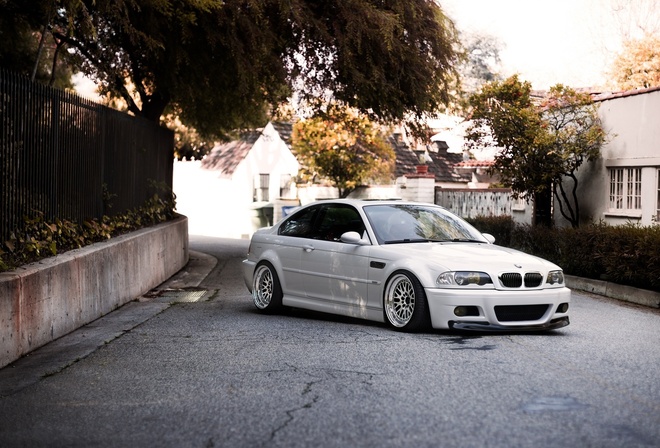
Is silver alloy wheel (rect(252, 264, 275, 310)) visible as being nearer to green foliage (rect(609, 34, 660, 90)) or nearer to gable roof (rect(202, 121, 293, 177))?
green foliage (rect(609, 34, 660, 90))

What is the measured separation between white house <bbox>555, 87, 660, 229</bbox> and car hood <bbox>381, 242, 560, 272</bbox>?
378 inches

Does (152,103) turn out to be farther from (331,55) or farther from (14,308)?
(14,308)

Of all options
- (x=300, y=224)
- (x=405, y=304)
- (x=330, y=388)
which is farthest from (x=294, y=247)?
(x=330, y=388)

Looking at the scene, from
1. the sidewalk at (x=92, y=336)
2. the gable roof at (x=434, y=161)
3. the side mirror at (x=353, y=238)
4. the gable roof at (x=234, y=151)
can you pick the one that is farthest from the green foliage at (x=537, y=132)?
the gable roof at (x=234, y=151)

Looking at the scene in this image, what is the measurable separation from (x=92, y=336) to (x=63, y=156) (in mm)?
3040

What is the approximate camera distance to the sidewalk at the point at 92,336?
8367 mm

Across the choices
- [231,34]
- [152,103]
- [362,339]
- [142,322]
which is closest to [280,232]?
[142,322]

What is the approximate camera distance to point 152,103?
2302 cm

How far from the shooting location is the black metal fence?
10.6 meters

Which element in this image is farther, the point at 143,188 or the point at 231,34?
the point at 143,188

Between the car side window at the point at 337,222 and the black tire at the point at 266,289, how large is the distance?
35.3 inches

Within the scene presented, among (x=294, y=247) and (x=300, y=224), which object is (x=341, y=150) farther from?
(x=294, y=247)

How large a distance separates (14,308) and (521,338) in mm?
4894

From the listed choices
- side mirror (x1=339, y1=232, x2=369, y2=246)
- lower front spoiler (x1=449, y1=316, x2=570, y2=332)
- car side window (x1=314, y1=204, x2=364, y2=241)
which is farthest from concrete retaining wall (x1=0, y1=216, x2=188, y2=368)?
lower front spoiler (x1=449, y1=316, x2=570, y2=332)
